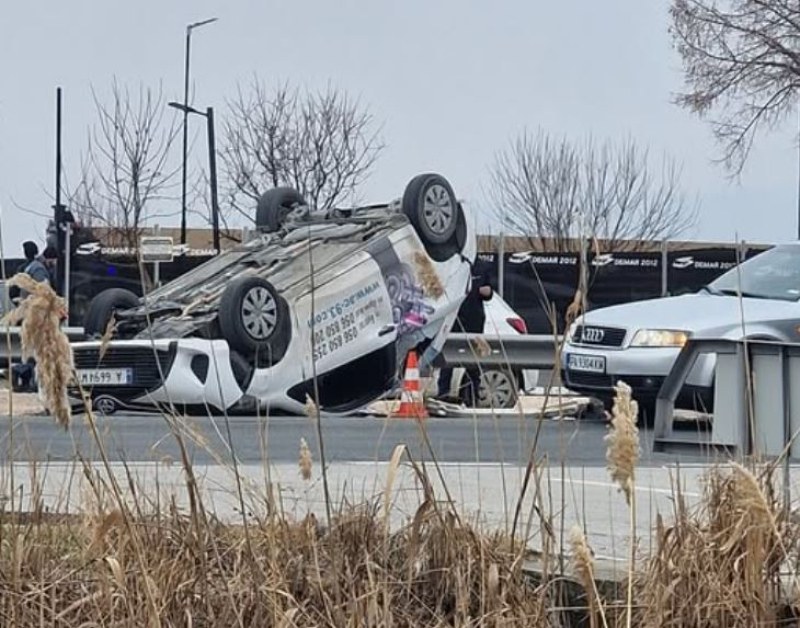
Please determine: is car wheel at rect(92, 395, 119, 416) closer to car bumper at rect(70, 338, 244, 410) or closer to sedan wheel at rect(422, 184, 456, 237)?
car bumper at rect(70, 338, 244, 410)

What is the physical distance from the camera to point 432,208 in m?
12.5

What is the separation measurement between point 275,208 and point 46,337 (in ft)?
35.9

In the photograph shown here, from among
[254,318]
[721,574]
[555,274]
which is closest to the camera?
[721,574]

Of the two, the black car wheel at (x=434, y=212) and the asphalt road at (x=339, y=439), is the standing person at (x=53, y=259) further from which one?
the asphalt road at (x=339, y=439)

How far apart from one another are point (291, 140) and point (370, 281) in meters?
24.3

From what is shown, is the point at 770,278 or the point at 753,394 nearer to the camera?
the point at 753,394

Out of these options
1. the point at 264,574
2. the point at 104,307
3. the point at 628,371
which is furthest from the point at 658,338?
the point at 264,574

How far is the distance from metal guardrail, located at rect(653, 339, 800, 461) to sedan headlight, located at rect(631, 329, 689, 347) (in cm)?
705

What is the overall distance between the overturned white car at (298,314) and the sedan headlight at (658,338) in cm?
179

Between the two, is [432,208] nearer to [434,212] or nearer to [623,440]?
[434,212]

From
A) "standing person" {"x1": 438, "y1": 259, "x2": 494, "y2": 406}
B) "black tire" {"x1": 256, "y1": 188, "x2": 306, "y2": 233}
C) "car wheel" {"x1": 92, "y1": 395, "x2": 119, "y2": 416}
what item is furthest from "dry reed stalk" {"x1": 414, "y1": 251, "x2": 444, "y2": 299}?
"standing person" {"x1": 438, "y1": 259, "x2": 494, "y2": 406}

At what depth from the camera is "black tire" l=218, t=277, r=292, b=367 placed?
11312 millimetres

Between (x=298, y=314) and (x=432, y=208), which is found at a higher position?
(x=432, y=208)

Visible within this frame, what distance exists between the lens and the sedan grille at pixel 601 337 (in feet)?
37.1
